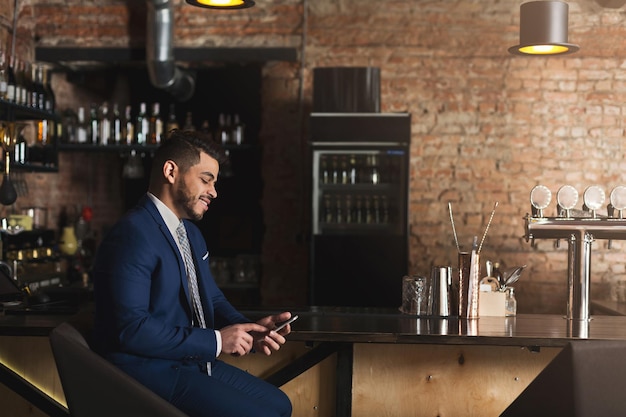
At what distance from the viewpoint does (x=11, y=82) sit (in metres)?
5.96

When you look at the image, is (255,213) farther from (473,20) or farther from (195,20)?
(473,20)

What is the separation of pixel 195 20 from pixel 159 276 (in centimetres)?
438

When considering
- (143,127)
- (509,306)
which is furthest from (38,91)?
(509,306)

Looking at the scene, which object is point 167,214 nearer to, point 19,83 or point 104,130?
point 19,83

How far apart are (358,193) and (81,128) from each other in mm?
2299

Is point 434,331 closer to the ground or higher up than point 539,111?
closer to the ground

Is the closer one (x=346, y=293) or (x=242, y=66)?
(x=346, y=293)

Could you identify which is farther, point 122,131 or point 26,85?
point 122,131

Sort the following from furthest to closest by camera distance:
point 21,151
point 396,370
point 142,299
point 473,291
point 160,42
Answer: point 160,42 → point 21,151 → point 473,291 → point 396,370 → point 142,299

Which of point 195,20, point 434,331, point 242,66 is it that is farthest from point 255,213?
point 434,331

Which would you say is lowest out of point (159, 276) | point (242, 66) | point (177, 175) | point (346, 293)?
point (346, 293)

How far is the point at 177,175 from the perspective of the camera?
9.85ft

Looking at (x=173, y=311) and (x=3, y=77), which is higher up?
(x=3, y=77)

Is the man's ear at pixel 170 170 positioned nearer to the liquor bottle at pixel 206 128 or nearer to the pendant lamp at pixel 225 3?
the pendant lamp at pixel 225 3
